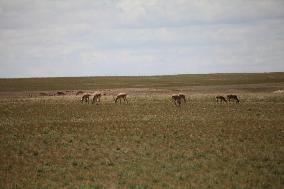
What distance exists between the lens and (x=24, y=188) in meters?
12.6

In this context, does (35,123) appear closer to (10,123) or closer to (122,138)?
(10,123)

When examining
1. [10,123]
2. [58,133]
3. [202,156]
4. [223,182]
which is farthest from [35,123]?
[223,182]

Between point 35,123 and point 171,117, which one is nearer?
point 35,123

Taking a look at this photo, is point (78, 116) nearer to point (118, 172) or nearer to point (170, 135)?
point (170, 135)

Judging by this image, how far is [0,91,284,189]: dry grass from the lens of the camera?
13.4 metres

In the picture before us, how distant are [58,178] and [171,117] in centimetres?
1670

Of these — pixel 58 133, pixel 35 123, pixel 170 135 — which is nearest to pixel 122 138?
pixel 170 135

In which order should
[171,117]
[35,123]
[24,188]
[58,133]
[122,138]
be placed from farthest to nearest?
[171,117]
[35,123]
[58,133]
[122,138]
[24,188]

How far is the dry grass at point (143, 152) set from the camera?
13405 mm

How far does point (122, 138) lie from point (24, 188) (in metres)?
8.91

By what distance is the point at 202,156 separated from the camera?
1678 centimetres

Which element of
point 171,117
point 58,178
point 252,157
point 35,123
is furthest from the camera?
point 171,117

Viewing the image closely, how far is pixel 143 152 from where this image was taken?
1753cm

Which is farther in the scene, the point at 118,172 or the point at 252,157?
the point at 252,157
